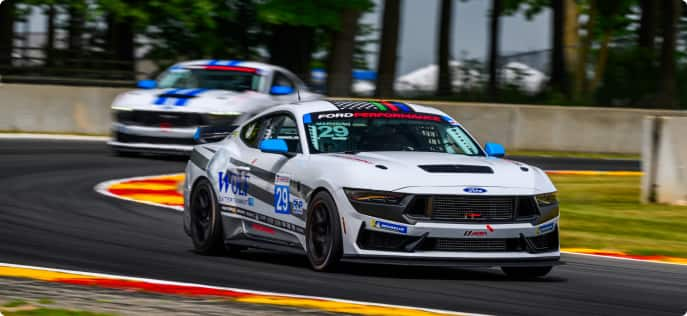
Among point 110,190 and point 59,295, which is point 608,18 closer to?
point 110,190

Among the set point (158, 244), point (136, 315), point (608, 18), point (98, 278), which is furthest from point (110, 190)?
point (608, 18)

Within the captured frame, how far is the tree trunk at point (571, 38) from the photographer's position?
3064cm

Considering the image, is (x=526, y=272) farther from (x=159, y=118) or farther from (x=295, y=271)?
(x=159, y=118)

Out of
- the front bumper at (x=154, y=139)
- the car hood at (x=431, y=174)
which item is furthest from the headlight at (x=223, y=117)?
the car hood at (x=431, y=174)

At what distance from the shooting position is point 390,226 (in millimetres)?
9359

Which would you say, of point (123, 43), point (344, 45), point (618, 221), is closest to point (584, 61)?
point (344, 45)

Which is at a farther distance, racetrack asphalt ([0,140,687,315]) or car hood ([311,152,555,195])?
car hood ([311,152,555,195])

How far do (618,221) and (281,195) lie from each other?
219 inches

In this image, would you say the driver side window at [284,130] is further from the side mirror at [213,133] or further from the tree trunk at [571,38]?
the tree trunk at [571,38]

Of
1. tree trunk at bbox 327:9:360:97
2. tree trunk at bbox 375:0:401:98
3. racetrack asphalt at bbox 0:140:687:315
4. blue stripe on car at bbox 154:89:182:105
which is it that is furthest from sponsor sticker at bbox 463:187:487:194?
tree trunk at bbox 375:0:401:98

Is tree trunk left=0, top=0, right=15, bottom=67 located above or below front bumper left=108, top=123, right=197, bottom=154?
above

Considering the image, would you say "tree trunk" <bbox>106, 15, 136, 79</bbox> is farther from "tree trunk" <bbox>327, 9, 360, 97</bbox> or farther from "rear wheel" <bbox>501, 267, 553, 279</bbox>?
"rear wheel" <bbox>501, 267, 553, 279</bbox>

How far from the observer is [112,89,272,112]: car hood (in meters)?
20.5

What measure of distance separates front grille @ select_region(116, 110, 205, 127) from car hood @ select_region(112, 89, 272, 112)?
0.24ft
